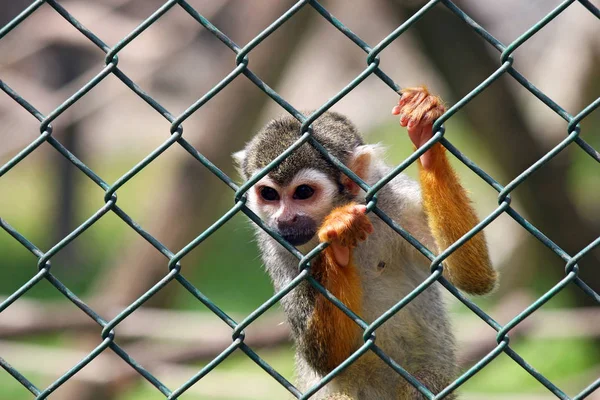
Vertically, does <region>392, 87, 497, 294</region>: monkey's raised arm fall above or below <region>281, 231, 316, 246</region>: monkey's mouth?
below

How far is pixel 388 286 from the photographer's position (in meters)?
4.24

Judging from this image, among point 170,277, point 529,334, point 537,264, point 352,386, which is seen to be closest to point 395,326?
point 352,386

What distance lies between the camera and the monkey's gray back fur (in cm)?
418

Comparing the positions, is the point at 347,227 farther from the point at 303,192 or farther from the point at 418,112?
the point at 303,192

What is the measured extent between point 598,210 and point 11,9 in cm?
1021

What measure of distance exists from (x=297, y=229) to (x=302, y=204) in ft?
0.46

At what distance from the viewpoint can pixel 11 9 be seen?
13648mm

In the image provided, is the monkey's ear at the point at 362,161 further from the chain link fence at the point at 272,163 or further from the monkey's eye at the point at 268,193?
the chain link fence at the point at 272,163

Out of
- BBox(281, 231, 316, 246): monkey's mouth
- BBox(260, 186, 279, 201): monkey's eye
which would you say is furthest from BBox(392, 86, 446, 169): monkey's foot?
BBox(260, 186, 279, 201): monkey's eye

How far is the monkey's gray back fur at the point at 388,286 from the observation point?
4176 mm

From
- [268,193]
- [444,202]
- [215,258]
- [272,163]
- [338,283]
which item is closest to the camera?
[272,163]

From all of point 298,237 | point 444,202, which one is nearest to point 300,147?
point 298,237

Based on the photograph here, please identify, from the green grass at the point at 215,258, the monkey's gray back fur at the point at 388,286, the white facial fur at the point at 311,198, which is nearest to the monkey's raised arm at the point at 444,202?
the monkey's gray back fur at the point at 388,286

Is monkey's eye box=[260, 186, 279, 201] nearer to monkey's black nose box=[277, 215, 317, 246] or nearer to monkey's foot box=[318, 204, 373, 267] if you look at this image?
monkey's black nose box=[277, 215, 317, 246]
